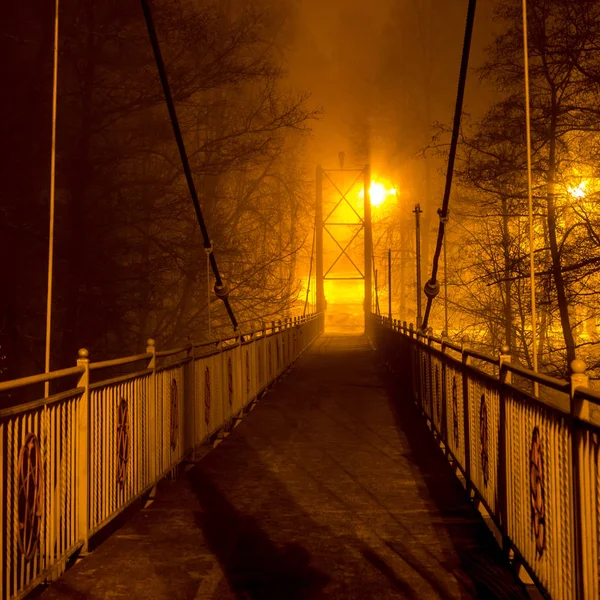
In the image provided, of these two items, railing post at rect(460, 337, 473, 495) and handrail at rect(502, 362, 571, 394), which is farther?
railing post at rect(460, 337, 473, 495)

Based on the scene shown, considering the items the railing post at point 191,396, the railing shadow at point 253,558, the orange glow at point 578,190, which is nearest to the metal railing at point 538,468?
the railing shadow at point 253,558

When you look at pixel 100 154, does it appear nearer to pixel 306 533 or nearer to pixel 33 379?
pixel 306 533

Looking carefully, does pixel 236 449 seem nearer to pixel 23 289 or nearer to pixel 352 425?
pixel 352 425

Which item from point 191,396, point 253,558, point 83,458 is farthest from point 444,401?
point 83,458

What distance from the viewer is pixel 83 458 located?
15.6 ft

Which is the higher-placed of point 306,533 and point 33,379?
point 33,379

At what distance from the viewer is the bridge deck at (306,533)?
434 centimetres

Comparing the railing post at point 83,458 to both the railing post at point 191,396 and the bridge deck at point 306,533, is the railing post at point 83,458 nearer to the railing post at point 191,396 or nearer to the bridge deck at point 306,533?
the bridge deck at point 306,533

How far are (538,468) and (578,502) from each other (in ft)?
2.35

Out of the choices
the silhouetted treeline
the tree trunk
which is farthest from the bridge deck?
the tree trunk

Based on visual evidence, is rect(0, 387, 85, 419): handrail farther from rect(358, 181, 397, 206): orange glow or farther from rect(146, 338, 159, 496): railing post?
rect(358, 181, 397, 206): orange glow

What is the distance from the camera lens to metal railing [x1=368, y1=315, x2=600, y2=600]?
10.3ft

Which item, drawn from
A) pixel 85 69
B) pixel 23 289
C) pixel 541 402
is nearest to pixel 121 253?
pixel 23 289

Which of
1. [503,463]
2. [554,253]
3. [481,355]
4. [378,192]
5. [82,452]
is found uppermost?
[378,192]
